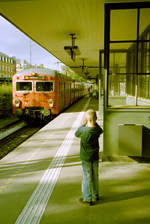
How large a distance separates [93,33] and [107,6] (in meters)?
4.28

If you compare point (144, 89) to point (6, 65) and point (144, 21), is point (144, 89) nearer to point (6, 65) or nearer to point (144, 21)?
point (144, 21)

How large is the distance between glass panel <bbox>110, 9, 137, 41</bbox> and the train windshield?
4426 mm

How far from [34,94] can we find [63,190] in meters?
9.75

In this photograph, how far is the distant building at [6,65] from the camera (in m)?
61.5

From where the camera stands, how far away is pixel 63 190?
13.7ft

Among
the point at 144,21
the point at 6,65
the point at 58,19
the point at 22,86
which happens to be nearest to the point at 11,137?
the point at 22,86

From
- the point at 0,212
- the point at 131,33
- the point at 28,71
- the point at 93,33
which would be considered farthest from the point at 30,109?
the point at 0,212

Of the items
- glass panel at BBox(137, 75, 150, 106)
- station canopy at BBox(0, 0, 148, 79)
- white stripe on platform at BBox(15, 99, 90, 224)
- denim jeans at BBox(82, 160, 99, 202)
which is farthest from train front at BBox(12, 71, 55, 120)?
denim jeans at BBox(82, 160, 99, 202)

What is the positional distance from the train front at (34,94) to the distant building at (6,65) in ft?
161

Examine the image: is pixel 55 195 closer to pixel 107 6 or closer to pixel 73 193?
pixel 73 193

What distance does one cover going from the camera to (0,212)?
3473mm

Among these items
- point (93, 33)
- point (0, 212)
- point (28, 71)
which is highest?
point (93, 33)

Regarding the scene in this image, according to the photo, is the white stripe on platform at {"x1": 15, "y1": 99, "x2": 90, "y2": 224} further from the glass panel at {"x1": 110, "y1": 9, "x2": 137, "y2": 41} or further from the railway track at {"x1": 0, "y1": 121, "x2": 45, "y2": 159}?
the glass panel at {"x1": 110, "y1": 9, "x2": 137, "y2": 41}

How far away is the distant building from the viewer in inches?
2422
